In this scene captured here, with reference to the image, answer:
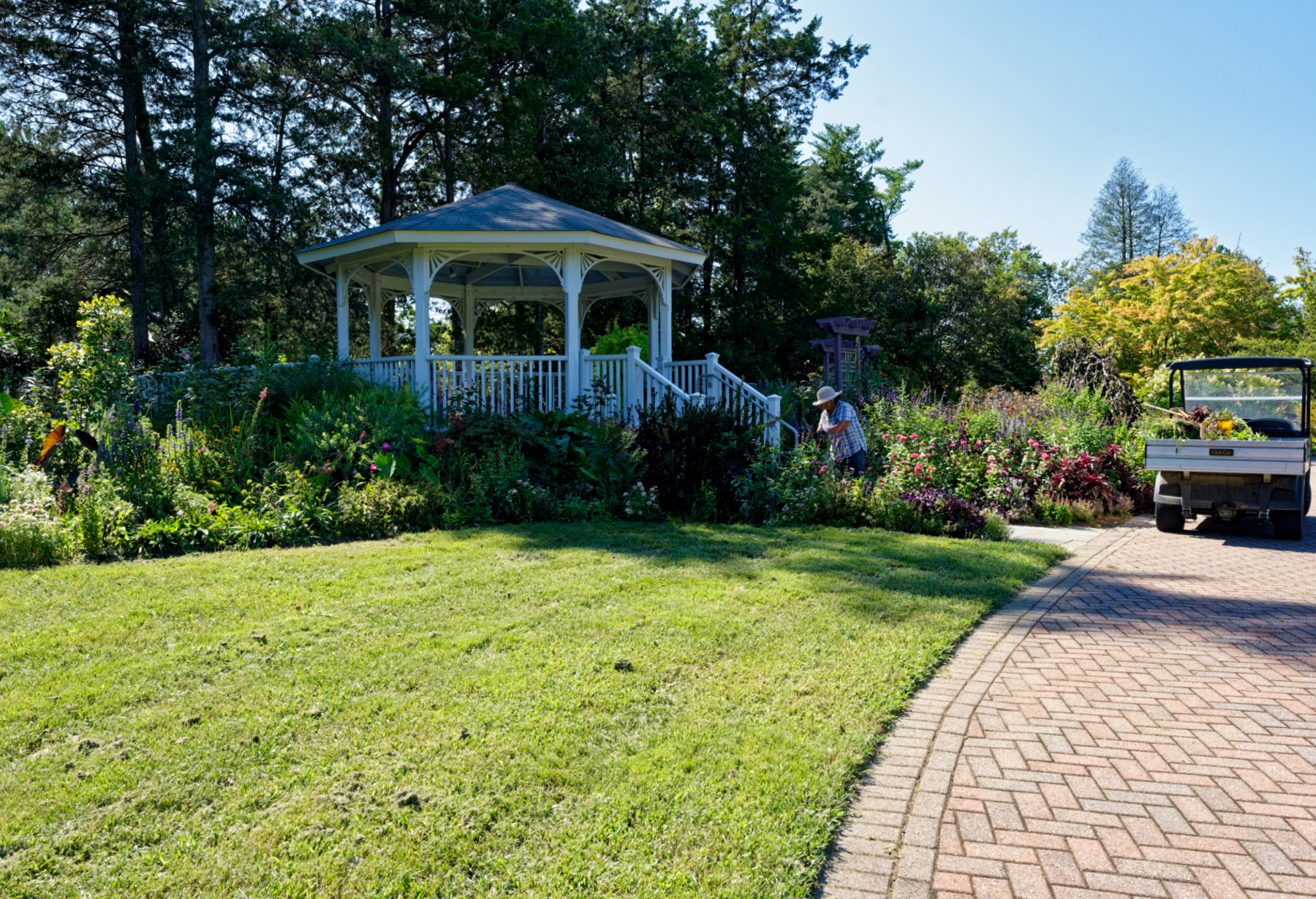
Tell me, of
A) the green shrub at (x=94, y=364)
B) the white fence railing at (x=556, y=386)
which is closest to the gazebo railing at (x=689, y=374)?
the white fence railing at (x=556, y=386)

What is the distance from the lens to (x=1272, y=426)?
34.9ft

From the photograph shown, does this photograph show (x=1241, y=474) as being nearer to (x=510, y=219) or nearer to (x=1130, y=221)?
(x=510, y=219)

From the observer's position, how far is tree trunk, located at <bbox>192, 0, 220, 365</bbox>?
17.4 meters

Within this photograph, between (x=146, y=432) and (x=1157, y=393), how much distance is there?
14.0m

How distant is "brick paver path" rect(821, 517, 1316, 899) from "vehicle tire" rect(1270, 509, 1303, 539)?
3.96m

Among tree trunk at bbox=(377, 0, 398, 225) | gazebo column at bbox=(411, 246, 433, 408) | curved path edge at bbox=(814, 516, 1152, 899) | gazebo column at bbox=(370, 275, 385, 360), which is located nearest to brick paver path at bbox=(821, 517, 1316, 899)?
curved path edge at bbox=(814, 516, 1152, 899)

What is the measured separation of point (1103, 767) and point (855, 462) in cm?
660

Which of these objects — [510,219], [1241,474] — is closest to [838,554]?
[1241,474]

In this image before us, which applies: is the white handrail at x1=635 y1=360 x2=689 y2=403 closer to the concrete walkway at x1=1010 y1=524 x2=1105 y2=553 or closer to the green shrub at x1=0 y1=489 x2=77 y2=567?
the concrete walkway at x1=1010 y1=524 x2=1105 y2=553

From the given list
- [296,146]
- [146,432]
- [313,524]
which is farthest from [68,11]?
[313,524]

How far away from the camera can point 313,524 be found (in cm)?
734

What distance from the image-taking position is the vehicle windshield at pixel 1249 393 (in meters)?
10.7

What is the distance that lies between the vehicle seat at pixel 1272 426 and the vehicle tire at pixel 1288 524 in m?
2.02

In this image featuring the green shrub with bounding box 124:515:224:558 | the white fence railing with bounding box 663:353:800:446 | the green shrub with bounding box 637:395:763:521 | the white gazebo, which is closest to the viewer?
the green shrub with bounding box 124:515:224:558
